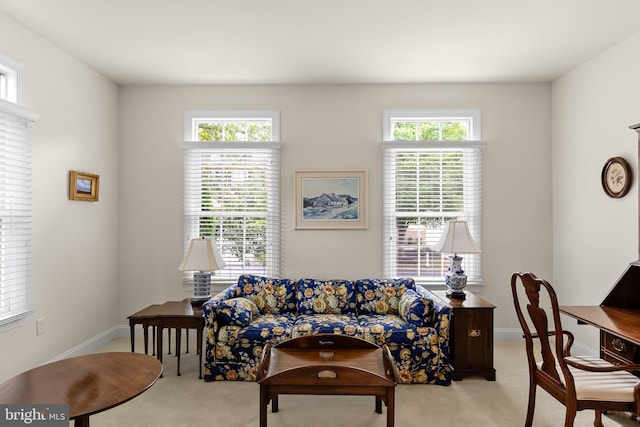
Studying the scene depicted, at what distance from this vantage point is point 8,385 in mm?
1869

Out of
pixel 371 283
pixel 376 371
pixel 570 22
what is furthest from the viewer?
pixel 371 283

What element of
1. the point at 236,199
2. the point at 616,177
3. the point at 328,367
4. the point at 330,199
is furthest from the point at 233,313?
the point at 616,177

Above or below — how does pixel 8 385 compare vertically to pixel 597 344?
above

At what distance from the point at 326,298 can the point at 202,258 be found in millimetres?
1260

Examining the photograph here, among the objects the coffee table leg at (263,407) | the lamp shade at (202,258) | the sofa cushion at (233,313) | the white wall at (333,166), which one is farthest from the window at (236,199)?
the coffee table leg at (263,407)

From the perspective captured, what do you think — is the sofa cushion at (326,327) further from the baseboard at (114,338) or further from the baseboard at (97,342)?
the baseboard at (97,342)

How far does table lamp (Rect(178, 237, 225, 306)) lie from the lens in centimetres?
374

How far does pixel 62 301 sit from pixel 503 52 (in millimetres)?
4659

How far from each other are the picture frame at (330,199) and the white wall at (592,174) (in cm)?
214

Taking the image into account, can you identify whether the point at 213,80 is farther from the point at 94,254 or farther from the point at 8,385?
the point at 8,385

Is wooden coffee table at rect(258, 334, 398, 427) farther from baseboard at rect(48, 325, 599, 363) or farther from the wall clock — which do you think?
the wall clock

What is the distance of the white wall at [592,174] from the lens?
3.38 meters

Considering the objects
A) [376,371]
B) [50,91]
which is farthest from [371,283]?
[50,91]

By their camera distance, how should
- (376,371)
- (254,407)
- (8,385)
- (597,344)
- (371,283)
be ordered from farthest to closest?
1. (371,283)
2. (597,344)
3. (254,407)
4. (376,371)
5. (8,385)
